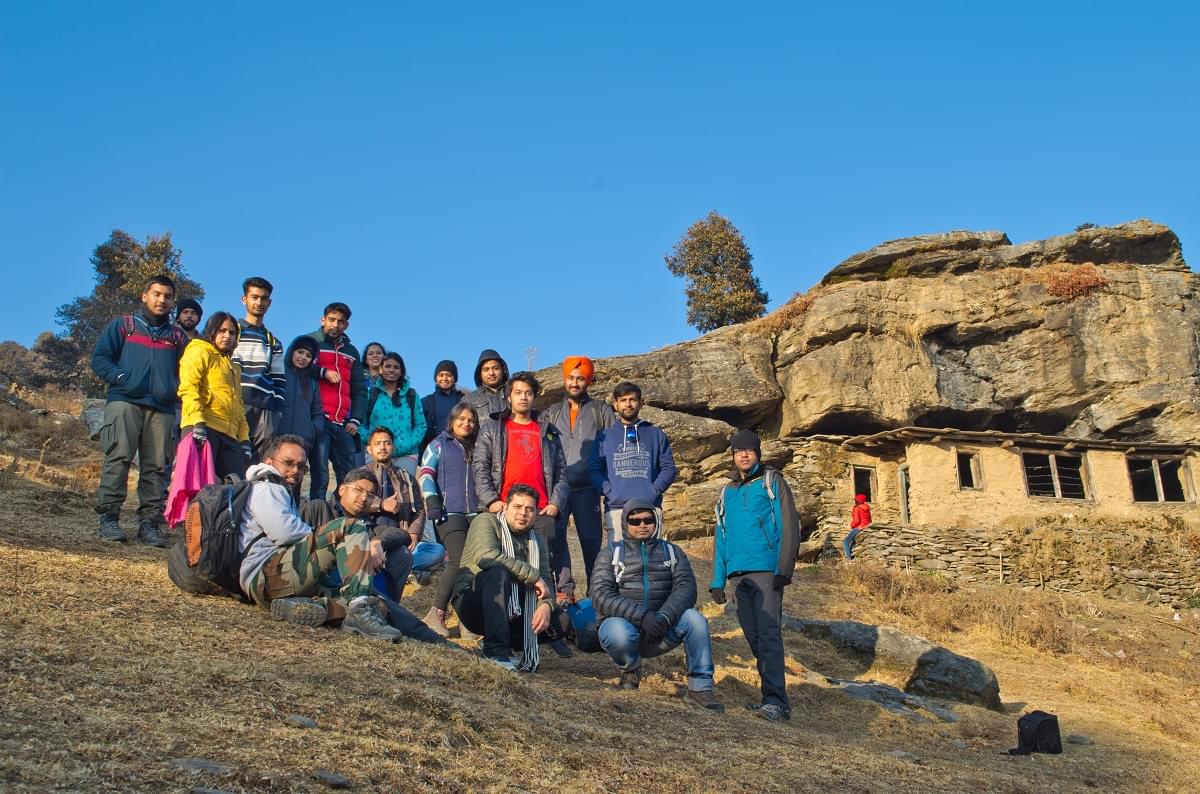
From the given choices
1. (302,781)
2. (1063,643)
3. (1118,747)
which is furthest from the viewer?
(1063,643)

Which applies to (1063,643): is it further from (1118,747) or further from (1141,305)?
(1141,305)

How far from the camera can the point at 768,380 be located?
25.9 metres

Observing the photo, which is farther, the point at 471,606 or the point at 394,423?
the point at 394,423

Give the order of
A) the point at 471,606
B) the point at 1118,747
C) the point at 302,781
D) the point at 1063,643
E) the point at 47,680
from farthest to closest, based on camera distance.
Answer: the point at 1063,643 → the point at 1118,747 → the point at 471,606 → the point at 47,680 → the point at 302,781

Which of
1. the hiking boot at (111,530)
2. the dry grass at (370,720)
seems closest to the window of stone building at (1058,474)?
the dry grass at (370,720)

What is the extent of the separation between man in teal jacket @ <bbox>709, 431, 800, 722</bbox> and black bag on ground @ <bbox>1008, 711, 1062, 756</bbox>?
1663 millimetres

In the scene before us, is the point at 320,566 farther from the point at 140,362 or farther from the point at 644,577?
the point at 140,362

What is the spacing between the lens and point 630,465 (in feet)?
26.5

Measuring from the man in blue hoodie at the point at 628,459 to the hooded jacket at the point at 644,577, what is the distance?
0.98 metres

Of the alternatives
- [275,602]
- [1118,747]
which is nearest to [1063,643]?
[1118,747]

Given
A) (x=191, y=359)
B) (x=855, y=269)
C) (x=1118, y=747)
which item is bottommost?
(x=1118, y=747)

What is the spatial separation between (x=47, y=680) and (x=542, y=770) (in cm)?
195

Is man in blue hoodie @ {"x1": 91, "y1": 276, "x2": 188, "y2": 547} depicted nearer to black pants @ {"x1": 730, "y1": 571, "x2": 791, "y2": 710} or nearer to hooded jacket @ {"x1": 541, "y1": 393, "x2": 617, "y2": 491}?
hooded jacket @ {"x1": 541, "y1": 393, "x2": 617, "y2": 491}

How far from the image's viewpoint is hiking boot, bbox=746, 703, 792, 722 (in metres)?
6.48
